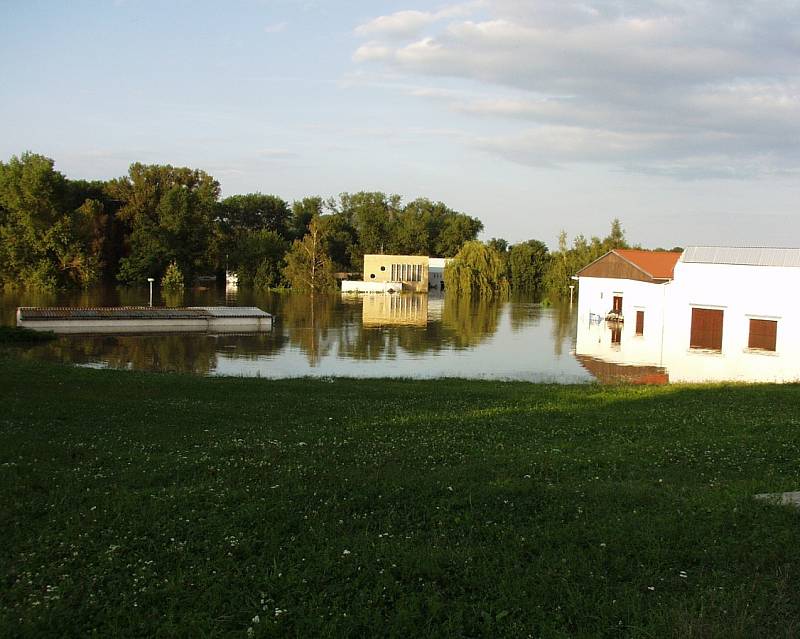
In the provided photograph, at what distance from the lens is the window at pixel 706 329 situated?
34938mm

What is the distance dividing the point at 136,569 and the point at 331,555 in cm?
147

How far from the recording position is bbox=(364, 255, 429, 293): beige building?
305ft

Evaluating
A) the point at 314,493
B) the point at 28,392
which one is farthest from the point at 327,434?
the point at 28,392

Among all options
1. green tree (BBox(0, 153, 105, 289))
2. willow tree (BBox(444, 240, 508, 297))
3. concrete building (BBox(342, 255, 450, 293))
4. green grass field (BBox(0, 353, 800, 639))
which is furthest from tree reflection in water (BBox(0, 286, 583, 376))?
concrete building (BBox(342, 255, 450, 293))

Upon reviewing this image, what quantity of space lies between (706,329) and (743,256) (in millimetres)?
3930

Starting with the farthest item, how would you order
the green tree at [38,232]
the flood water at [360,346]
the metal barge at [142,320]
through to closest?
the green tree at [38,232], the metal barge at [142,320], the flood water at [360,346]

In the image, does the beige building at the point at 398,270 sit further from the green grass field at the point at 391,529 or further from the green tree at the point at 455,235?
the green grass field at the point at 391,529

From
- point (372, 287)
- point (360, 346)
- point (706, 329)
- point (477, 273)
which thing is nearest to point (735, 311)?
point (706, 329)

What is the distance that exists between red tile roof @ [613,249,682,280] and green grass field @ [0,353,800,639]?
117ft

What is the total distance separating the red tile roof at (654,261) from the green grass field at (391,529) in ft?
117

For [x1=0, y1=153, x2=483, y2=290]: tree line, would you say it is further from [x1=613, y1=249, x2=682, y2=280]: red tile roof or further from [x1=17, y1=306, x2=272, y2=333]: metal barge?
[x1=613, y1=249, x2=682, y2=280]: red tile roof

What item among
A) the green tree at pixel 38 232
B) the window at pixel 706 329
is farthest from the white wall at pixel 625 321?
the green tree at pixel 38 232

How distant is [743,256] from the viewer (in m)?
35.5

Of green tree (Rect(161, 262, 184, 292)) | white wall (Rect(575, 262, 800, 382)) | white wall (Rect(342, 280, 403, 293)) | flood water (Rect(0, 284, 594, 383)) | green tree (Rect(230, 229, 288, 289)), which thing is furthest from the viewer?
green tree (Rect(230, 229, 288, 289))
